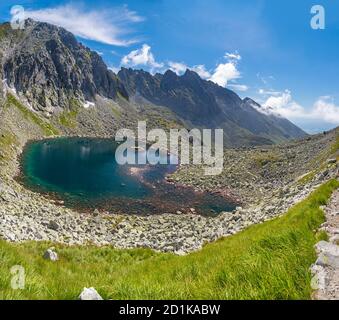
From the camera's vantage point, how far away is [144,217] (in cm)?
6072

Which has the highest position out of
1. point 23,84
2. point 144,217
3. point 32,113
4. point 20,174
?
point 23,84

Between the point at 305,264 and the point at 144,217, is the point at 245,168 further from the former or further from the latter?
the point at 305,264

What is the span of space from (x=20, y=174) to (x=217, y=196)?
155 ft

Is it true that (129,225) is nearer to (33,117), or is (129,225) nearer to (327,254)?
(327,254)

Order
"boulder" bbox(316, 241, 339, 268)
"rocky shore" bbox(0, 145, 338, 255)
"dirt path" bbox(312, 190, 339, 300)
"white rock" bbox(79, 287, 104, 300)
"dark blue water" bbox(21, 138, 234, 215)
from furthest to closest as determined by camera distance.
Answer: "dark blue water" bbox(21, 138, 234, 215) < "rocky shore" bbox(0, 145, 338, 255) < "boulder" bbox(316, 241, 339, 268) < "dirt path" bbox(312, 190, 339, 300) < "white rock" bbox(79, 287, 104, 300)

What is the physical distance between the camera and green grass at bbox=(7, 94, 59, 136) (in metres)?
171

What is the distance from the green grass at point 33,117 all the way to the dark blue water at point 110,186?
60.1 metres

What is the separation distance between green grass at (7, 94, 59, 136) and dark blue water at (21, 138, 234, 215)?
2367 inches

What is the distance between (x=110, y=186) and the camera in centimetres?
8056

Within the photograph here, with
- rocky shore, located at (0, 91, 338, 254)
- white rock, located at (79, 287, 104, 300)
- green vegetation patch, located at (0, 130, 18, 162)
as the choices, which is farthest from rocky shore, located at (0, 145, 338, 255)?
green vegetation patch, located at (0, 130, 18, 162)

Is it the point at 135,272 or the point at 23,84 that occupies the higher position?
the point at 23,84

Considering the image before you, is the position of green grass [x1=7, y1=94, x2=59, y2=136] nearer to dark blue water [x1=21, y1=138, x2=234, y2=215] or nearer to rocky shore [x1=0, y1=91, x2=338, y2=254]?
rocky shore [x1=0, y1=91, x2=338, y2=254]

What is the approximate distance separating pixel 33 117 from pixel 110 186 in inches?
4513
